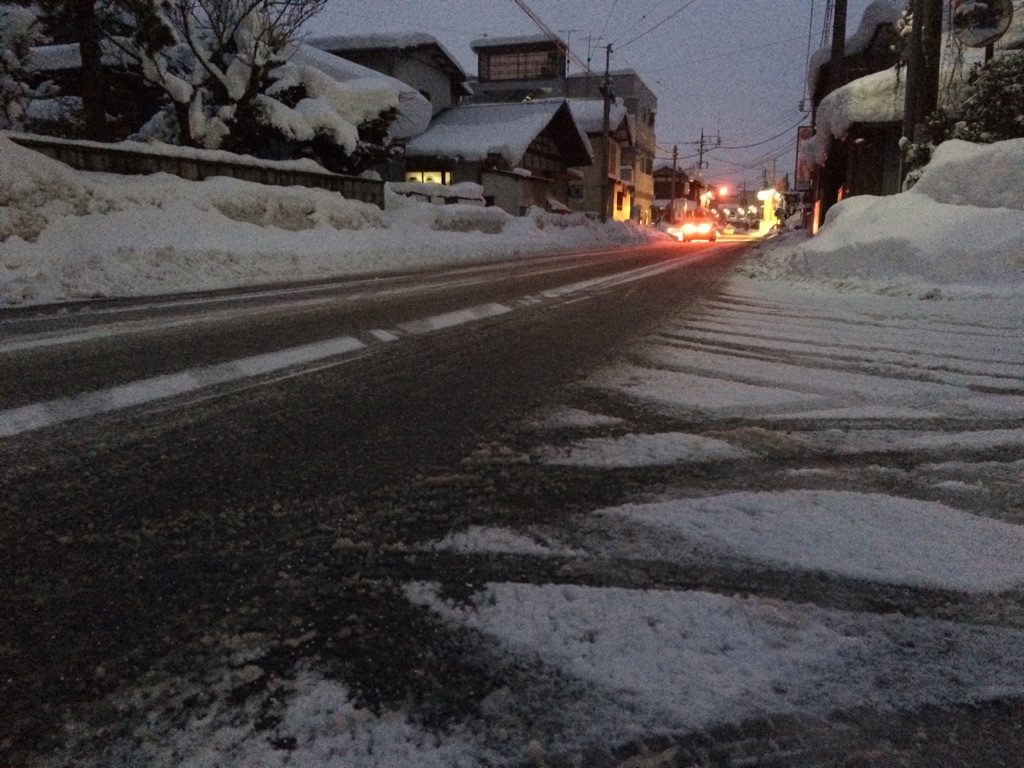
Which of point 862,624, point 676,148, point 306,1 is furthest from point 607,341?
point 676,148

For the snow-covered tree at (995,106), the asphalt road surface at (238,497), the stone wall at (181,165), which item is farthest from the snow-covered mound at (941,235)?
the stone wall at (181,165)

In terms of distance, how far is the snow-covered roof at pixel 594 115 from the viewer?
4916cm

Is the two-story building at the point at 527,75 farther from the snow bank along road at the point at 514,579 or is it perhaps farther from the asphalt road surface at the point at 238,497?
the snow bank along road at the point at 514,579

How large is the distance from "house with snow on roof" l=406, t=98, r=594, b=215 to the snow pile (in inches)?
483

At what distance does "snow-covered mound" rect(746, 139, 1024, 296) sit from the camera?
8859 mm

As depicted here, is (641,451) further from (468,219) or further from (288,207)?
(468,219)

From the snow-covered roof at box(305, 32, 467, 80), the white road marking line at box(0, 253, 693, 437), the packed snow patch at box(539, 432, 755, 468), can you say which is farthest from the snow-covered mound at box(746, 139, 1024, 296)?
the snow-covered roof at box(305, 32, 467, 80)

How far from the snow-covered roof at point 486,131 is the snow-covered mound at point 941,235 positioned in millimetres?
21040

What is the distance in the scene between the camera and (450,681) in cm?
142

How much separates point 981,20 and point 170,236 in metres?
14.4

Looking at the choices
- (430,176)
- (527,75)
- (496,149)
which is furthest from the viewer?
(527,75)

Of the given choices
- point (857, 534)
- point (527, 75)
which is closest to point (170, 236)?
point (857, 534)

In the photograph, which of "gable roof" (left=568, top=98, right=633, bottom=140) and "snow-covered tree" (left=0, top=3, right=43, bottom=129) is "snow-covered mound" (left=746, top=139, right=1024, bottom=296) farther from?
"gable roof" (left=568, top=98, right=633, bottom=140)

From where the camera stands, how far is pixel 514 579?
5.98 feet
